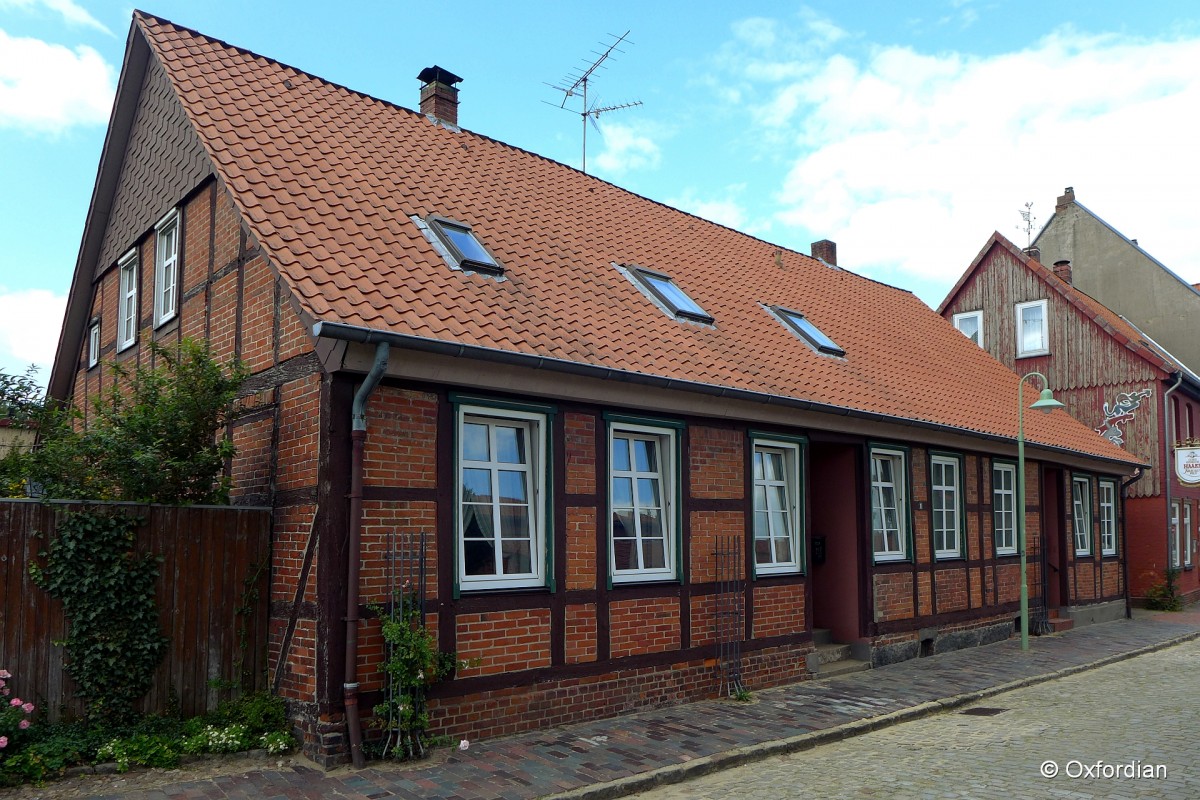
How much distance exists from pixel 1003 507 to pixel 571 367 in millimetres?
10373

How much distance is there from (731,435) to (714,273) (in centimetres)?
409

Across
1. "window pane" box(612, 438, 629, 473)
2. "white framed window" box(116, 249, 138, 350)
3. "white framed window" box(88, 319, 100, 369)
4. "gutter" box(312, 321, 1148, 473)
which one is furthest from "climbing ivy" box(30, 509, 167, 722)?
"white framed window" box(88, 319, 100, 369)

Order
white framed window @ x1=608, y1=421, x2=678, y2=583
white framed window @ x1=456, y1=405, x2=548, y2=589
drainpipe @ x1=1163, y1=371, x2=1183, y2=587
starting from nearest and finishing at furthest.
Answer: white framed window @ x1=456, y1=405, x2=548, y2=589
white framed window @ x1=608, y1=421, x2=678, y2=583
drainpipe @ x1=1163, y1=371, x2=1183, y2=587

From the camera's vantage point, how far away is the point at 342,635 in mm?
7211

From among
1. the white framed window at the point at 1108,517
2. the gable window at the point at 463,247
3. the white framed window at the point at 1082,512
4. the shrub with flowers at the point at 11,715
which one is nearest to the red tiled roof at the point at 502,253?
the gable window at the point at 463,247

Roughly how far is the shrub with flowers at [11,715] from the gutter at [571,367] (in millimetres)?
3105

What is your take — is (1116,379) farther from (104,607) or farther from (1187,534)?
(104,607)

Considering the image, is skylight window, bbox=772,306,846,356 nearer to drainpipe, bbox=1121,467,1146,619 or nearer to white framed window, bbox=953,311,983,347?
drainpipe, bbox=1121,467,1146,619

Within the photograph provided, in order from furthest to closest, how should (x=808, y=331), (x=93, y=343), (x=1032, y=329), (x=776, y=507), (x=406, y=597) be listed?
1. (x=1032, y=329)
2. (x=93, y=343)
3. (x=808, y=331)
4. (x=776, y=507)
5. (x=406, y=597)

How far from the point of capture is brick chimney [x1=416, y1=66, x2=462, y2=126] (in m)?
13.6

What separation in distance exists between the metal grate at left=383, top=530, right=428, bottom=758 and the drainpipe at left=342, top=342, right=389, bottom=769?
0.24 meters

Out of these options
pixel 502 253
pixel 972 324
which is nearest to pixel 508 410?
pixel 502 253

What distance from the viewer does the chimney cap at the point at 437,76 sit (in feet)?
44.7

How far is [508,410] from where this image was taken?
8.32m
